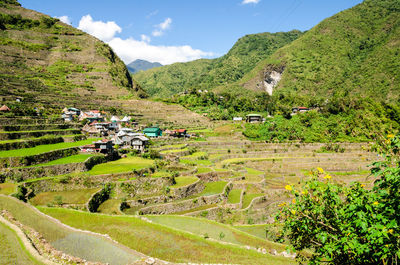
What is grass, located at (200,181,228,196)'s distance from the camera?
28125 mm

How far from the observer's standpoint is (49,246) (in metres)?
11.8

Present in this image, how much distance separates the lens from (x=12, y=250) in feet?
34.6

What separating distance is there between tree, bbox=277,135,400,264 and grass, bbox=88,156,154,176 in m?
21.8

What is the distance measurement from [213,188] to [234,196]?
8.69ft

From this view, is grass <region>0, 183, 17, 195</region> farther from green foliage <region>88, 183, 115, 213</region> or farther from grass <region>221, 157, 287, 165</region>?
grass <region>221, 157, 287, 165</region>

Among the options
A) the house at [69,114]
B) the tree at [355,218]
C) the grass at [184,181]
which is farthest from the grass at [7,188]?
the house at [69,114]

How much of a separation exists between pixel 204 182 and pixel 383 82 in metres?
99.9

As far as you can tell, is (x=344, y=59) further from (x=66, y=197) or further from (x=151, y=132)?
(x=66, y=197)

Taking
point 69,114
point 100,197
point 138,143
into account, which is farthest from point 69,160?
point 69,114

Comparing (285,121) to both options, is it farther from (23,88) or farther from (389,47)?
(389,47)

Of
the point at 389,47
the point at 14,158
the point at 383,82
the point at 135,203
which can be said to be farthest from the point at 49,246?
the point at 389,47

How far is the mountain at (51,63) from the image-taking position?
6169 centimetres

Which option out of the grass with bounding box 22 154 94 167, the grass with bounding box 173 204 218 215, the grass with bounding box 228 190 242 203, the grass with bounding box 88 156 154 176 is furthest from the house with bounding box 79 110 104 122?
the grass with bounding box 173 204 218 215

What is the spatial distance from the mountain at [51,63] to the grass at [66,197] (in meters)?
34.8
